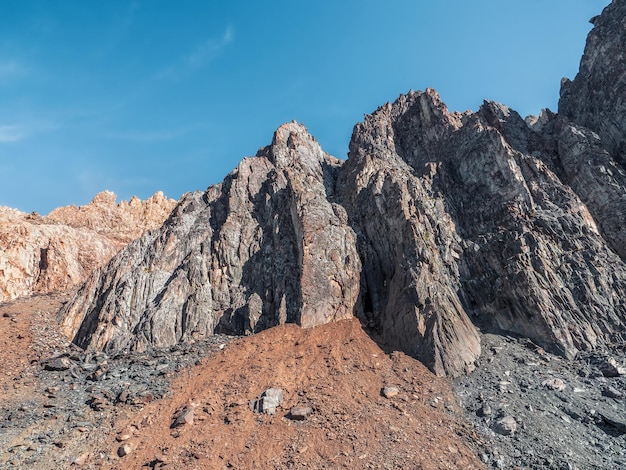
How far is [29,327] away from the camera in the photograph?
2794 cm

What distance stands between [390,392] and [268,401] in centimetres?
731

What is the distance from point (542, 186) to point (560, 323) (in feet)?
51.4

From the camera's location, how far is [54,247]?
41.3 metres

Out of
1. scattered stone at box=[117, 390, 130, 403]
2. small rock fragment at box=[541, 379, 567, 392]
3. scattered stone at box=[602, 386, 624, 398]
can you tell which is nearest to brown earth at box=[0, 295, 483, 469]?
scattered stone at box=[117, 390, 130, 403]

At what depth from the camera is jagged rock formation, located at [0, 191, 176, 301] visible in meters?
38.2

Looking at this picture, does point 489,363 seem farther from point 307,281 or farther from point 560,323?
point 307,281

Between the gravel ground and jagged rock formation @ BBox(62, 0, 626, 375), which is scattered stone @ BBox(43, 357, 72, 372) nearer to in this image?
jagged rock formation @ BBox(62, 0, 626, 375)

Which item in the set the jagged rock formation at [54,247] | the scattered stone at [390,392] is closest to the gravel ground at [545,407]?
the scattered stone at [390,392]

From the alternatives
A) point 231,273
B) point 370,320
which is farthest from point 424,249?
point 231,273

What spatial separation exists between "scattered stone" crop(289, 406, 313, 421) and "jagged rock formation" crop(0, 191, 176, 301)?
3429cm

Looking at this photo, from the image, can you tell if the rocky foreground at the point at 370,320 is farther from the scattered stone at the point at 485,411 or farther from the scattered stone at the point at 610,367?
the scattered stone at the point at 485,411

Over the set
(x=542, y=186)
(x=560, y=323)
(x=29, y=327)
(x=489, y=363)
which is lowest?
(x=489, y=363)

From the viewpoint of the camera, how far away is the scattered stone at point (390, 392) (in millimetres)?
20872

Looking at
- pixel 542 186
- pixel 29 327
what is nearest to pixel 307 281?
pixel 29 327
